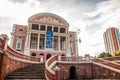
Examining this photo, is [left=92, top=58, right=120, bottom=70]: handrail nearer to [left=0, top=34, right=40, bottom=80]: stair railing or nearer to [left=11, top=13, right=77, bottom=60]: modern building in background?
[left=0, top=34, right=40, bottom=80]: stair railing

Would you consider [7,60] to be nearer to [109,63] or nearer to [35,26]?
[109,63]

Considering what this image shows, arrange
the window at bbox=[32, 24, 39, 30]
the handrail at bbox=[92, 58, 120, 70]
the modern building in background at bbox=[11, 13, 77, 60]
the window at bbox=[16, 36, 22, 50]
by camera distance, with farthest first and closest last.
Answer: the window at bbox=[16, 36, 22, 50]
the window at bbox=[32, 24, 39, 30]
the modern building in background at bbox=[11, 13, 77, 60]
the handrail at bbox=[92, 58, 120, 70]

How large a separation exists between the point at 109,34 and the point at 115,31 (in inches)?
139

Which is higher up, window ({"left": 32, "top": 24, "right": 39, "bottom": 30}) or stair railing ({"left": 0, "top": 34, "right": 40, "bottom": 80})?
window ({"left": 32, "top": 24, "right": 39, "bottom": 30})

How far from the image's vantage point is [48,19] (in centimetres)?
3131

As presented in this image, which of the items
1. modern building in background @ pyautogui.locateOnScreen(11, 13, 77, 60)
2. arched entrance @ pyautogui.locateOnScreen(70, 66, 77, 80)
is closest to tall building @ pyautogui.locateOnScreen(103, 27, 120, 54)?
modern building in background @ pyautogui.locateOnScreen(11, 13, 77, 60)

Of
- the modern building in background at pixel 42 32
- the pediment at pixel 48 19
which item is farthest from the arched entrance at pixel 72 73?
the pediment at pixel 48 19

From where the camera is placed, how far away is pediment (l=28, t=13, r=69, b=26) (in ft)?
99.5

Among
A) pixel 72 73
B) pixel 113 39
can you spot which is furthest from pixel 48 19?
pixel 113 39

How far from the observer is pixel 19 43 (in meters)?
31.3

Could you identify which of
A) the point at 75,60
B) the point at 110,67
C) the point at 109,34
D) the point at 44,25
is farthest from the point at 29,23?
the point at 109,34

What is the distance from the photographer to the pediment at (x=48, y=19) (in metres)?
A: 30.3

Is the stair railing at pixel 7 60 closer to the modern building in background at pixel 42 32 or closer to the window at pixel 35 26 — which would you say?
the modern building in background at pixel 42 32

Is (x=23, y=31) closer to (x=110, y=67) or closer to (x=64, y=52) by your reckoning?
(x=64, y=52)
